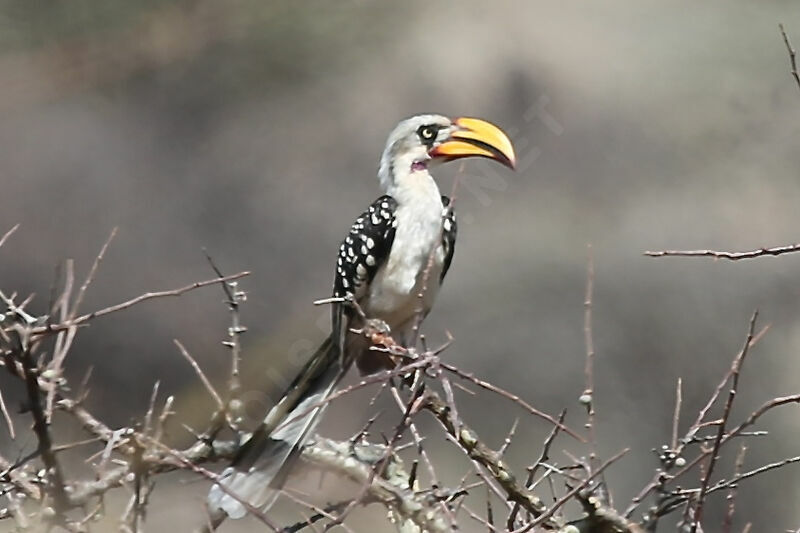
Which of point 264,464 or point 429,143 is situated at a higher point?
point 429,143

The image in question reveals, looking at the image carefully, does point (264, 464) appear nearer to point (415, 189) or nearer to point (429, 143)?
point (415, 189)

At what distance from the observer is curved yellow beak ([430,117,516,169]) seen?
2.21 m

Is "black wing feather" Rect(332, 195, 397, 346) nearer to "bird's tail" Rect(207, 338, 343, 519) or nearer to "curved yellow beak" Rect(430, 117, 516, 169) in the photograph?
"curved yellow beak" Rect(430, 117, 516, 169)

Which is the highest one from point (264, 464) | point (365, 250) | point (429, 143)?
point (429, 143)

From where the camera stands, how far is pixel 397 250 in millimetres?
2230

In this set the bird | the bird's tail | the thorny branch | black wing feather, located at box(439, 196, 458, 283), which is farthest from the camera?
black wing feather, located at box(439, 196, 458, 283)

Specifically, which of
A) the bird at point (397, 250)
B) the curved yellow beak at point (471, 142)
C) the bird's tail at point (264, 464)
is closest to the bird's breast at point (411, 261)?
the bird at point (397, 250)

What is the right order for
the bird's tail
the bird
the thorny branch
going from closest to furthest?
the thorny branch
the bird's tail
the bird

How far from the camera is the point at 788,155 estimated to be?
4242 mm

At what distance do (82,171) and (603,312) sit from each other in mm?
1796

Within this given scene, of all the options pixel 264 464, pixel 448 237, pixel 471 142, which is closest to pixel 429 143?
pixel 471 142

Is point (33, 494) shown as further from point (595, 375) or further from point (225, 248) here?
point (595, 375)

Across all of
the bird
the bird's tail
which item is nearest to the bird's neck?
the bird

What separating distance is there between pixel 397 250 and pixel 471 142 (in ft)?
0.86
